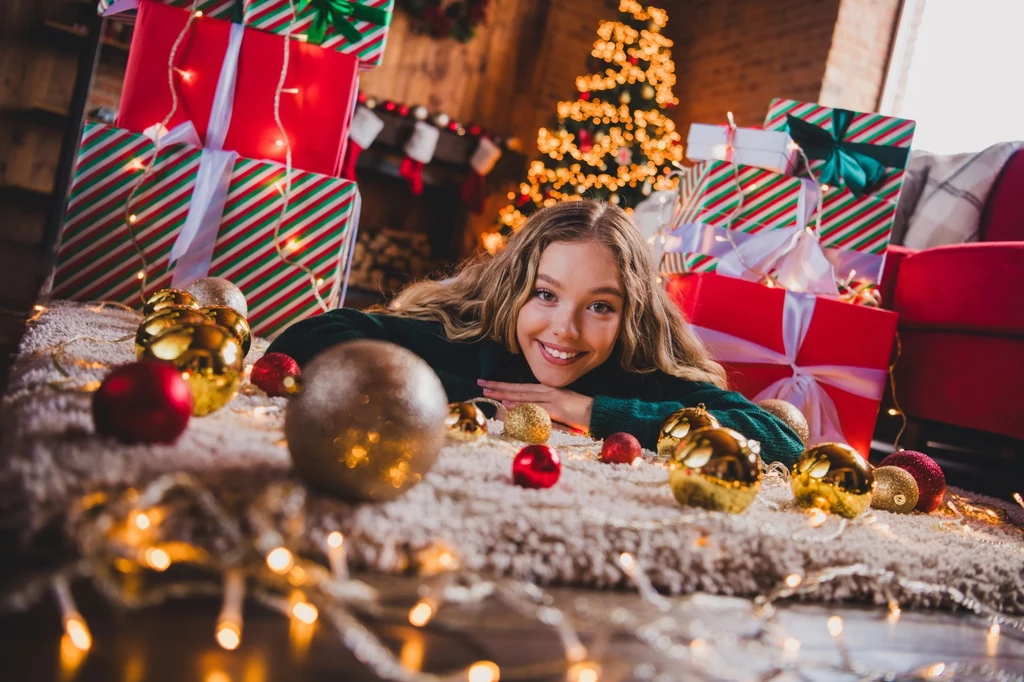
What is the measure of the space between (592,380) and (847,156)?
109 cm

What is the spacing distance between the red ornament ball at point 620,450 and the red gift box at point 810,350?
34.5 inches

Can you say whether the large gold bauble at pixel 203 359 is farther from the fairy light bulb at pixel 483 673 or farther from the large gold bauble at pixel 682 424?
the large gold bauble at pixel 682 424

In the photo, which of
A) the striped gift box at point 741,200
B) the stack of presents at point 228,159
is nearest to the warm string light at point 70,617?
the stack of presents at point 228,159

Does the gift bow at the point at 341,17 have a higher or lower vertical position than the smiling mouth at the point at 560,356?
higher

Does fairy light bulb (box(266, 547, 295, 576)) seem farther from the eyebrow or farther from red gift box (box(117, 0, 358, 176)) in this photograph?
red gift box (box(117, 0, 358, 176))

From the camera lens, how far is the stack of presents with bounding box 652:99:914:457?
198 centimetres

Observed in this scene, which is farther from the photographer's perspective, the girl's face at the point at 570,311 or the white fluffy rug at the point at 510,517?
the girl's face at the point at 570,311

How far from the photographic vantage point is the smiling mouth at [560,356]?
1491 mm

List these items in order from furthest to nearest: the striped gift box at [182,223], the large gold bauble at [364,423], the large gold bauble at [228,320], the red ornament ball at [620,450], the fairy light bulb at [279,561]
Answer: the striped gift box at [182,223] → the large gold bauble at [228,320] → the red ornament ball at [620,450] → the large gold bauble at [364,423] → the fairy light bulb at [279,561]

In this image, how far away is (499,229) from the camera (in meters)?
5.53

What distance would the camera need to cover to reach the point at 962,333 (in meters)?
2.10

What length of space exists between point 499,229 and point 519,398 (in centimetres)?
417

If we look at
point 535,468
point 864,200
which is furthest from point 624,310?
point 864,200

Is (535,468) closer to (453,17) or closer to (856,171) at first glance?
(856,171)
